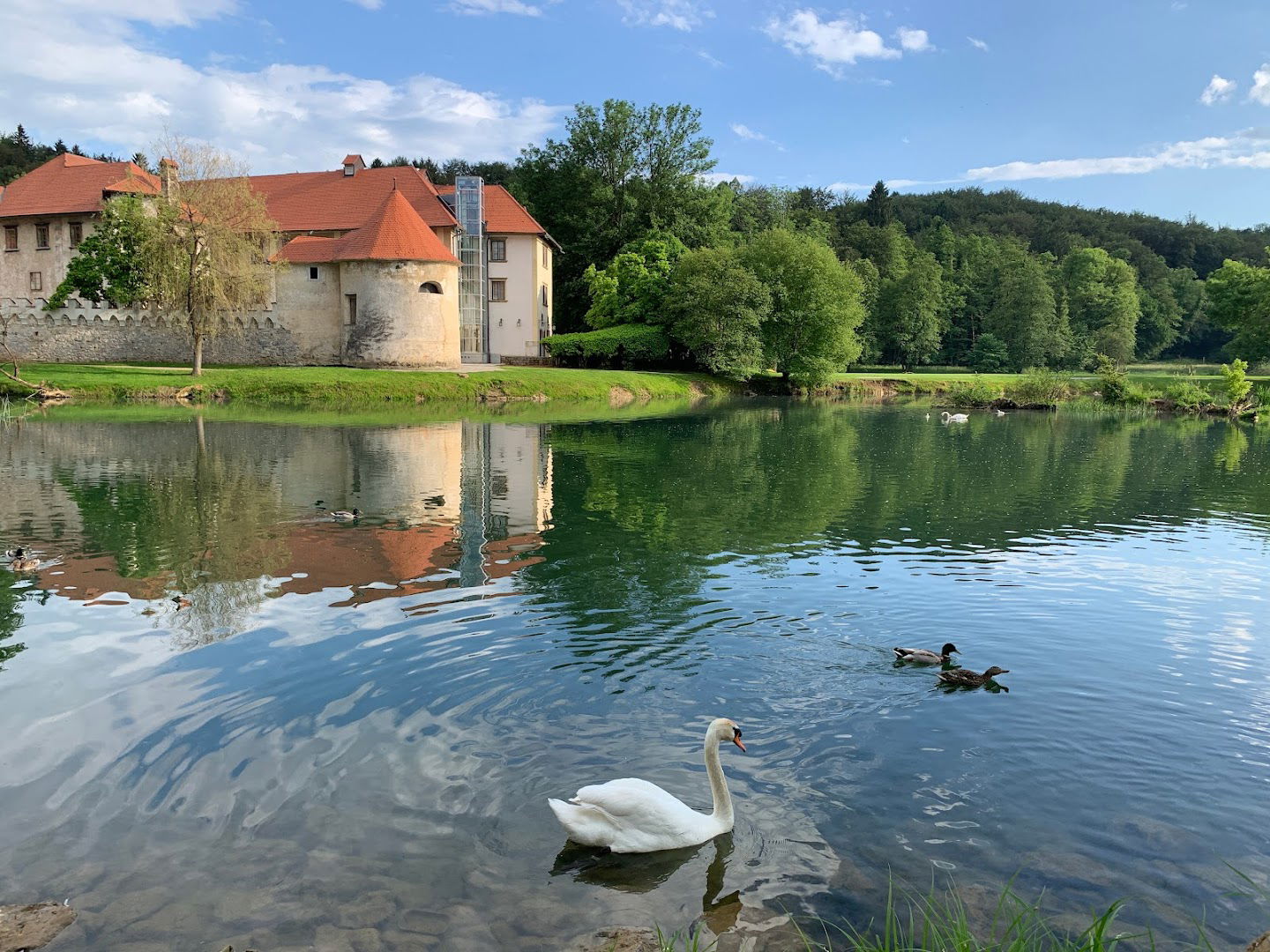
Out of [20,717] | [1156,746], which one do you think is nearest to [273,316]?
[20,717]

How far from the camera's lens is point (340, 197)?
60156mm

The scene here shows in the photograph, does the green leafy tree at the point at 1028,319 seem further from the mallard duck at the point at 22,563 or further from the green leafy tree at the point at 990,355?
the mallard duck at the point at 22,563

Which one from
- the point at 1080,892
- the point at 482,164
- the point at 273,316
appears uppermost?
the point at 482,164

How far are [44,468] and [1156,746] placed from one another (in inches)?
910

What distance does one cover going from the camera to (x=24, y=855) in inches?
232

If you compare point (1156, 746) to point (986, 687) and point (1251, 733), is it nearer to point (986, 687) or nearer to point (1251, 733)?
point (1251, 733)

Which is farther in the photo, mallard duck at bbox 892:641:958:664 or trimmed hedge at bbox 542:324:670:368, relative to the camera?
trimmed hedge at bbox 542:324:670:368

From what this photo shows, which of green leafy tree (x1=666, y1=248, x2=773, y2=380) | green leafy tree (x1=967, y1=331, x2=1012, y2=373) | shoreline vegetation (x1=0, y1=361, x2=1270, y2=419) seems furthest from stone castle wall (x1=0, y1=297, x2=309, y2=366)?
green leafy tree (x1=967, y1=331, x2=1012, y2=373)

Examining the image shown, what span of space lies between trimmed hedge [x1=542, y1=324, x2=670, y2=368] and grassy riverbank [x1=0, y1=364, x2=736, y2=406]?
7.46 metres

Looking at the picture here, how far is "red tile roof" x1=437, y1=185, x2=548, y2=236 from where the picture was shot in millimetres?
61938

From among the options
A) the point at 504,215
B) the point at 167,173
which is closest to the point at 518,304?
the point at 504,215

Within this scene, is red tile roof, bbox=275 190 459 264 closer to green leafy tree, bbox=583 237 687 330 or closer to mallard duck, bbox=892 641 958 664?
green leafy tree, bbox=583 237 687 330

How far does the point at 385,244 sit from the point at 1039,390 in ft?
128

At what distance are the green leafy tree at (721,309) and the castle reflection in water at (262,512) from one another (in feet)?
104
